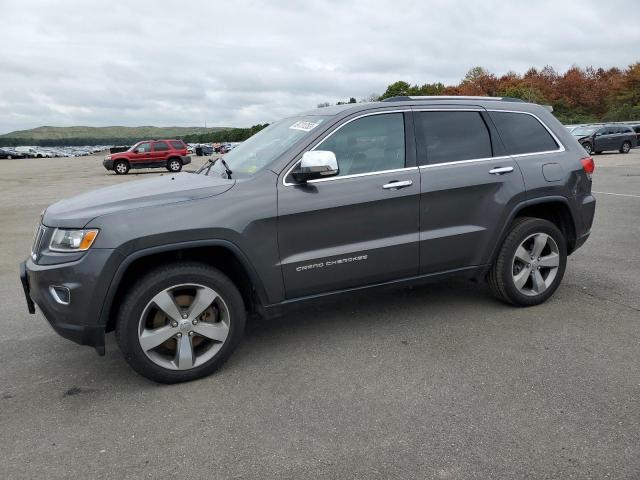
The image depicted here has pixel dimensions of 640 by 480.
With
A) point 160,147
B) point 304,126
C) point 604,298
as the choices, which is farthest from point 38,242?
point 160,147

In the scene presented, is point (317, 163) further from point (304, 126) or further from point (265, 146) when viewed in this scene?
point (265, 146)

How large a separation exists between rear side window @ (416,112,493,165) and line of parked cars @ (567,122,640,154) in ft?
87.0

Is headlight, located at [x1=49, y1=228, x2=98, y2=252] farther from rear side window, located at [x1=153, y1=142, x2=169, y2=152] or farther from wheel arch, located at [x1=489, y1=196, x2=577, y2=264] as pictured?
rear side window, located at [x1=153, y1=142, x2=169, y2=152]

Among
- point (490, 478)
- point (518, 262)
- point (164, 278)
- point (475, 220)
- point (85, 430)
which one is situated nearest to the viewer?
point (490, 478)

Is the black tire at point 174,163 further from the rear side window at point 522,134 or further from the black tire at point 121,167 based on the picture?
the rear side window at point 522,134

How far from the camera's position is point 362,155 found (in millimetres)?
4023

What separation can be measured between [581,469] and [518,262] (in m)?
2.32

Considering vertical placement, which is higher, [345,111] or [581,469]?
[345,111]

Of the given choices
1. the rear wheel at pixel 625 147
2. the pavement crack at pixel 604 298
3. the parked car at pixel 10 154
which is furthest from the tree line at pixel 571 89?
the pavement crack at pixel 604 298

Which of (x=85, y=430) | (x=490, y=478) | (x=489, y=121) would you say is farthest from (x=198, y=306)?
(x=489, y=121)

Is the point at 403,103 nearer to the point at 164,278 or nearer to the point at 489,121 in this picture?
the point at 489,121

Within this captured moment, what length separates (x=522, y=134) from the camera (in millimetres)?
4668

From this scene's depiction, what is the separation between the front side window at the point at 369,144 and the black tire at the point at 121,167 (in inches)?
1017

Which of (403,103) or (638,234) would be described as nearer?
(403,103)
